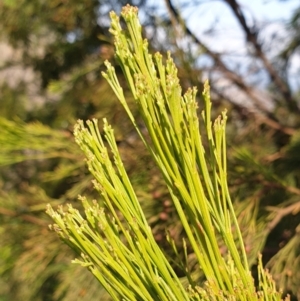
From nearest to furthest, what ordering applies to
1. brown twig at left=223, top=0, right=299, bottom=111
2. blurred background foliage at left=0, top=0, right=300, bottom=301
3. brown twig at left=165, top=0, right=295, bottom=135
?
blurred background foliage at left=0, top=0, right=300, bottom=301
brown twig at left=165, top=0, right=295, bottom=135
brown twig at left=223, top=0, right=299, bottom=111

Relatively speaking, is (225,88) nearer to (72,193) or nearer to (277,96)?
(277,96)

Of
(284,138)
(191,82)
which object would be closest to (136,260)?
(191,82)

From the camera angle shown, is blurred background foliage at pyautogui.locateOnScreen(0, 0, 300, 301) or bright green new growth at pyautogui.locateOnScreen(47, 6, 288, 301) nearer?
bright green new growth at pyautogui.locateOnScreen(47, 6, 288, 301)

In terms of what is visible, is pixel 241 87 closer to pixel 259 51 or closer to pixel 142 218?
pixel 259 51

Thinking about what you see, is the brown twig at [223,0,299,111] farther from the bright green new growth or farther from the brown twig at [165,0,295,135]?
the bright green new growth

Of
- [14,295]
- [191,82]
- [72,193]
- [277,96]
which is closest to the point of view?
[191,82]

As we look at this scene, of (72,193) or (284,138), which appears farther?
(284,138)

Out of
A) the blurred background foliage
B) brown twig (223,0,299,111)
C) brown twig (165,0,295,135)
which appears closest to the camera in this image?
the blurred background foliage

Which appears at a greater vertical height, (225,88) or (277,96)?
(225,88)

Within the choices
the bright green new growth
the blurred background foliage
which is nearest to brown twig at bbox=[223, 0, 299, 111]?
the blurred background foliage

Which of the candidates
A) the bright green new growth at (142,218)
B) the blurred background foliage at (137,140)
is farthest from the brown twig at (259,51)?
the bright green new growth at (142,218)
